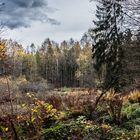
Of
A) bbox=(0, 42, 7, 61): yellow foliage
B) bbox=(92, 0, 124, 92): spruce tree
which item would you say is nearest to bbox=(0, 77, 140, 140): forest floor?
bbox=(0, 42, 7, 61): yellow foliage

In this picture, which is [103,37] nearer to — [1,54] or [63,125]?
[63,125]

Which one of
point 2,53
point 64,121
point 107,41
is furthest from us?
point 107,41

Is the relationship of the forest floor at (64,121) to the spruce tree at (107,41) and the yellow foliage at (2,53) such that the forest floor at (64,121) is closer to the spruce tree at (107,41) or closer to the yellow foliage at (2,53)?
the yellow foliage at (2,53)

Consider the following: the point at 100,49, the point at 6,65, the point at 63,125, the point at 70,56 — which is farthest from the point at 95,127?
the point at 70,56

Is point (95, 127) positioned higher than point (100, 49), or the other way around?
point (100, 49)

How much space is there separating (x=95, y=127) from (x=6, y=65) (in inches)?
146

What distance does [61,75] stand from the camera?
101 metres

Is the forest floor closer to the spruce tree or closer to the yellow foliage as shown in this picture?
the yellow foliage

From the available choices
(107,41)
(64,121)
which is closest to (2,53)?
(64,121)

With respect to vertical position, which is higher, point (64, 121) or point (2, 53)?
point (2, 53)

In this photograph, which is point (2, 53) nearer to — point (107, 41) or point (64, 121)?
point (64, 121)

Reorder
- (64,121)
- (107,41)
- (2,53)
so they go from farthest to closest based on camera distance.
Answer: (107,41) < (64,121) < (2,53)

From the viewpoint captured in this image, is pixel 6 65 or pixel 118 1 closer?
pixel 6 65

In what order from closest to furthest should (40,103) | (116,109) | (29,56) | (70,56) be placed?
(40,103) < (116,109) < (70,56) < (29,56)
